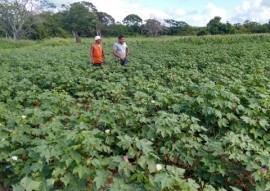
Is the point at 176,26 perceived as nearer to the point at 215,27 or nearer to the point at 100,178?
the point at 215,27

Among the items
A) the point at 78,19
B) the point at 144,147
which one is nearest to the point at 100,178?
the point at 144,147

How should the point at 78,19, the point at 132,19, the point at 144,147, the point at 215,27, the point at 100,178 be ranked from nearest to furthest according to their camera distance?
the point at 100,178
the point at 144,147
the point at 215,27
the point at 78,19
the point at 132,19

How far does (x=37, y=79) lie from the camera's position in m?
8.20

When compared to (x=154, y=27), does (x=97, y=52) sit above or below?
above

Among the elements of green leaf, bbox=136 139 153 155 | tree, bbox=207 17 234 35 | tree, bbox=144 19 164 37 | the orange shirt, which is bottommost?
Answer: tree, bbox=144 19 164 37

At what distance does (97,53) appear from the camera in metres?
9.33

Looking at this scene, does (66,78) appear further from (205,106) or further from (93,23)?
(93,23)

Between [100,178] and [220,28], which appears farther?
[220,28]

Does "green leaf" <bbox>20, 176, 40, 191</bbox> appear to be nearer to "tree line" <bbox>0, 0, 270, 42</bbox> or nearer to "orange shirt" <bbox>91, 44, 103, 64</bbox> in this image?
"orange shirt" <bbox>91, 44, 103, 64</bbox>

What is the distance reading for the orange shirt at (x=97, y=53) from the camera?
916 centimetres

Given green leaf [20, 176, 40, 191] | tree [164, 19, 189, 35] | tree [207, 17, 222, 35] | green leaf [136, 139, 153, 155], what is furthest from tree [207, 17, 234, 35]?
green leaf [20, 176, 40, 191]

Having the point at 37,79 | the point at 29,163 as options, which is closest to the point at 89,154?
the point at 29,163

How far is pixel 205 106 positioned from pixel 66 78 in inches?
170

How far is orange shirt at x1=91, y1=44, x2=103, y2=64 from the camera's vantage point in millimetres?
9156
